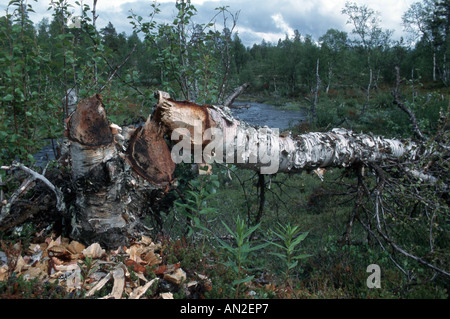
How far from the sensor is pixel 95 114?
226 cm

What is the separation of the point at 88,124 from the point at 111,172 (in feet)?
1.29

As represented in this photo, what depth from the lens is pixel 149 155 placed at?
253 cm

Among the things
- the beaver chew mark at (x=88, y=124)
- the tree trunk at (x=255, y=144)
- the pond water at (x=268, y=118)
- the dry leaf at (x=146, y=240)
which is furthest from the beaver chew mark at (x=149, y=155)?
the pond water at (x=268, y=118)

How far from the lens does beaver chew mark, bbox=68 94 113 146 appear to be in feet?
7.27

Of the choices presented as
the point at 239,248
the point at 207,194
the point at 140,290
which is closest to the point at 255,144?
the point at 207,194

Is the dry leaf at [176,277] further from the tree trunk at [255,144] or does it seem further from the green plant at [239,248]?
the tree trunk at [255,144]

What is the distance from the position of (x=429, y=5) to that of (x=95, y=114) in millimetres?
37546

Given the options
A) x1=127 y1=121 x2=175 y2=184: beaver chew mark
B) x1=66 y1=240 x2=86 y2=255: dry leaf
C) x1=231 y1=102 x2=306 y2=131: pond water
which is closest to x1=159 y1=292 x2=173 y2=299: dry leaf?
x1=66 y1=240 x2=86 y2=255: dry leaf

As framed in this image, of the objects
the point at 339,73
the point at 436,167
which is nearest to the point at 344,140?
the point at 436,167

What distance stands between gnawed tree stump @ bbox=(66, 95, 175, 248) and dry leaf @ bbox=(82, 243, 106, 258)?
110mm

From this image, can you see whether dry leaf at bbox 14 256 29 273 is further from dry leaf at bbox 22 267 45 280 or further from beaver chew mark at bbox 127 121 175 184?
beaver chew mark at bbox 127 121 175 184

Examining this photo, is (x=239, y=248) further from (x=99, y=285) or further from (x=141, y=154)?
(x=141, y=154)

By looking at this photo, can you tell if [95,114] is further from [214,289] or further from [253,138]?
[214,289]

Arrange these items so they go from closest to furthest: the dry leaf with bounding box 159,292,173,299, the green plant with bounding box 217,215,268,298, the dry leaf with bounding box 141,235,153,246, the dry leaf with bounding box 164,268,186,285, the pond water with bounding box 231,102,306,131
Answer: the green plant with bounding box 217,215,268,298 < the dry leaf with bounding box 159,292,173,299 < the dry leaf with bounding box 164,268,186,285 < the dry leaf with bounding box 141,235,153,246 < the pond water with bounding box 231,102,306,131
